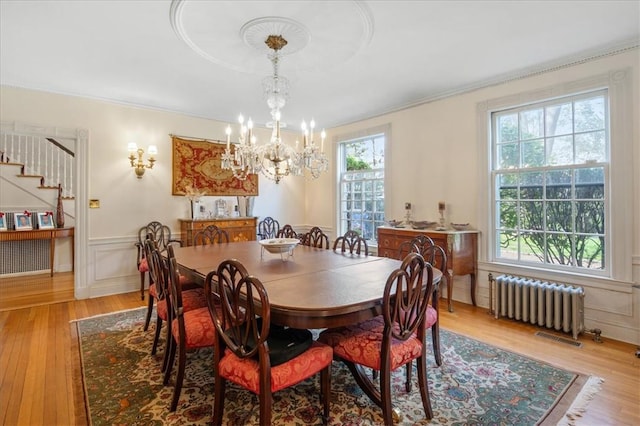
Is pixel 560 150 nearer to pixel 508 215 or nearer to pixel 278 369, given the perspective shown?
pixel 508 215

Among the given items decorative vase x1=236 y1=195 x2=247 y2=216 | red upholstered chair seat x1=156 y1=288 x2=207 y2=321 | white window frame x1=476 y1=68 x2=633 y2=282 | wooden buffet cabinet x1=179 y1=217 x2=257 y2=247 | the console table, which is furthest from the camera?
decorative vase x1=236 y1=195 x2=247 y2=216

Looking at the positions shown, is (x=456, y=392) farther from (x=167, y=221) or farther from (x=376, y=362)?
(x=167, y=221)

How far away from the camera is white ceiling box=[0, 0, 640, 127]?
2.36 m

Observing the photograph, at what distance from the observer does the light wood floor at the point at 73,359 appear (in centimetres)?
196

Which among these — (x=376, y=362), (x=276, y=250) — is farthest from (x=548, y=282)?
(x=276, y=250)

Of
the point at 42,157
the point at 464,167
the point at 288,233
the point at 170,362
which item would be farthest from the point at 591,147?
the point at 42,157

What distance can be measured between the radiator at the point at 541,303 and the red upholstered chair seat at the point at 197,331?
2988 mm

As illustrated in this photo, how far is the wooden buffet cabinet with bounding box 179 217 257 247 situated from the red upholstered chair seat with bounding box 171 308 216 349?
2.59 meters

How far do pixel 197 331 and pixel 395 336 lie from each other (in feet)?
4.10

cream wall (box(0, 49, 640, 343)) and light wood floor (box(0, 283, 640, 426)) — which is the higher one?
cream wall (box(0, 49, 640, 343))

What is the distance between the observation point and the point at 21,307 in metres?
3.89

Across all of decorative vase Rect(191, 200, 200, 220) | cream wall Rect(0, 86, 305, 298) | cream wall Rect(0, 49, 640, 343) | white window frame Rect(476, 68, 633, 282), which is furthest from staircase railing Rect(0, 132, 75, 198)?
white window frame Rect(476, 68, 633, 282)

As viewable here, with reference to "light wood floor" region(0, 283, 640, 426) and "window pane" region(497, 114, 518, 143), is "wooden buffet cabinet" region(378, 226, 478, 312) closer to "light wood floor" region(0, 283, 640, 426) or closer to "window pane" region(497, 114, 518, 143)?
"light wood floor" region(0, 283, 640, 426)

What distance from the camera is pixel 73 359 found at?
263cm
